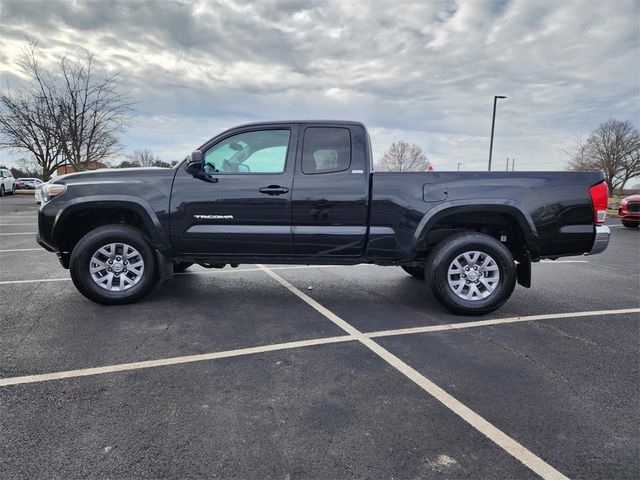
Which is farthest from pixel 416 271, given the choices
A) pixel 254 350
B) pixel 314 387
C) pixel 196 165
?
pixel 314 387

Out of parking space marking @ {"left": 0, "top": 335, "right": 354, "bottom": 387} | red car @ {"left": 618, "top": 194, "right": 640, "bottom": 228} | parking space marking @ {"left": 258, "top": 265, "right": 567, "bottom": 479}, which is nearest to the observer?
parking space marking @ {"left": 258, "top": 265, "right": 567, "bottom": 479}

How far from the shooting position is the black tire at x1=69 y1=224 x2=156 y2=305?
437 centimetres

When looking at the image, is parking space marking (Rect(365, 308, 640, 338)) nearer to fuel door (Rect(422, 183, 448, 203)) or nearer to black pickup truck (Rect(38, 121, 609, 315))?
black pickup truck (Rect(38, 121, 609, 315))

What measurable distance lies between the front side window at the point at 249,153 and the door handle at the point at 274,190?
0.82 feet

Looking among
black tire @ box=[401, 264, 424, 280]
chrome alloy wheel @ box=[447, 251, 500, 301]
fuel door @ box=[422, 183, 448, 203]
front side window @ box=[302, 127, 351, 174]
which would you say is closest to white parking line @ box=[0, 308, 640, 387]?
chrome alloy wheel @ box=[447, 251, 500, 301]

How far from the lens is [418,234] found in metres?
4.29

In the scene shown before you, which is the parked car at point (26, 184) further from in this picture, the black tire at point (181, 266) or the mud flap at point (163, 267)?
the mud flap at point (163, 267)

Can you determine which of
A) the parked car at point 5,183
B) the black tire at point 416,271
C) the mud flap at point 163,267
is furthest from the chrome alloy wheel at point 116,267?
the parked car at point 5,183

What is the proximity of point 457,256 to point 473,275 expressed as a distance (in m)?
0.28

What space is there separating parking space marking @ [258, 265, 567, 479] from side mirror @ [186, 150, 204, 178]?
84.2 inches

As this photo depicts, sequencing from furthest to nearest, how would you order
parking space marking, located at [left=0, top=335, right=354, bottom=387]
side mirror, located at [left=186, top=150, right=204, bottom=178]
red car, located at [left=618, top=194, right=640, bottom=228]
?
red car, located at [left=618, top=194, right=640, bottom=228], side mirror, located at [left=186, top=150, right=204, bottom=178], parking space marking, located at [left=0, top=335, right=354, bottom=387]

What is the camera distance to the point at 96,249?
174 inches

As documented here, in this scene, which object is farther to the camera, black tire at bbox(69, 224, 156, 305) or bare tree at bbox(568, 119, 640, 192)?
bare tree at bbox(568, 119, 640, 192)

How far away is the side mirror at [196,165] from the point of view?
4281mm
